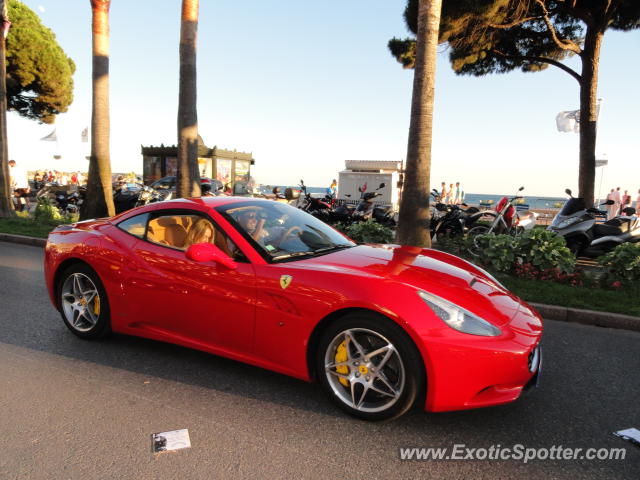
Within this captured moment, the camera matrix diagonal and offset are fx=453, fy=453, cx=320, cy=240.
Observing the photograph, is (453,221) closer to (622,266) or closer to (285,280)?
(622,266)

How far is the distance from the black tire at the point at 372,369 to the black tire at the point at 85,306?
84.0 inches

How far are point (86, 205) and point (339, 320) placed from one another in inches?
410

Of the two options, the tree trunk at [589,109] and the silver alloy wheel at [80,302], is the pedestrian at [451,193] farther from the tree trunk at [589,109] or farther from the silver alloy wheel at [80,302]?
the silver alloy wheel at [80,302]

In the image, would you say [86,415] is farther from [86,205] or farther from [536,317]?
[86,205]

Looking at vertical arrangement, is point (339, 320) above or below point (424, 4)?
below

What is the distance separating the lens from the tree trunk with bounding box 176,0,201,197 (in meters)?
9.63

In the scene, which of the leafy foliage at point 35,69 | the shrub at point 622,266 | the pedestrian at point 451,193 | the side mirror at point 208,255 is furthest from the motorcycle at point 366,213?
the leafy foliage at point 35,69

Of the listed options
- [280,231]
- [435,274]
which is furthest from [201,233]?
[435,274]

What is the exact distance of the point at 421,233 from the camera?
7.38m

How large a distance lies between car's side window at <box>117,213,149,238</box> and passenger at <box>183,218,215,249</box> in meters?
0.51

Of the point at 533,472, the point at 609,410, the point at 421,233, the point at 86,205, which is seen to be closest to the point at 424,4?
the point at 421,233

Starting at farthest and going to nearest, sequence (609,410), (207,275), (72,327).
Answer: (72,327) < (207,275) < (609,410)

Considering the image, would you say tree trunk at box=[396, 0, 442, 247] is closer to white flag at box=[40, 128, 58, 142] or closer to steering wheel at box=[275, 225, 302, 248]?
steering wheel at box=[275, 225, 302, 248]

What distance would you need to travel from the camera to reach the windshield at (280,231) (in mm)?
3320
